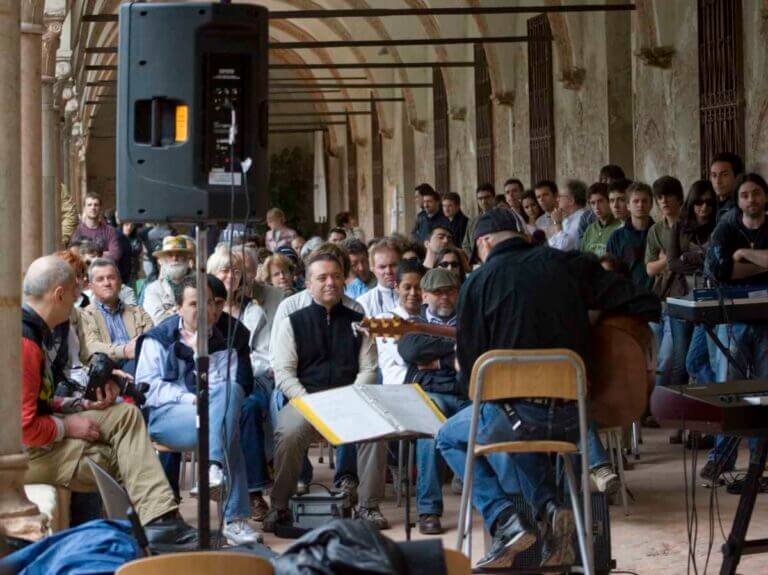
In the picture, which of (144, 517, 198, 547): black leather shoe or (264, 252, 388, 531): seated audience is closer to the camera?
(144, 517, 198, 547): black leather shoe

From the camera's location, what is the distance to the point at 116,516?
4.57 metres

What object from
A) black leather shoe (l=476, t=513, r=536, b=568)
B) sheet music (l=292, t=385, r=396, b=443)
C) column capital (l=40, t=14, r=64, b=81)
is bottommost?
black leather shoe (l=476, t=513, r=536, b=568)

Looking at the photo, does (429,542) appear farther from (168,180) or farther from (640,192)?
(640,192)

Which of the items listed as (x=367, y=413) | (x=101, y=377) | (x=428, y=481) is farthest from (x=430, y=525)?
(x=101, y=377)

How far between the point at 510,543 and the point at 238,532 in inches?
70.8

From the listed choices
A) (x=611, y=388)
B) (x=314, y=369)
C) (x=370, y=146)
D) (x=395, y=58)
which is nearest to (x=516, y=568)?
(x=611, y=388)

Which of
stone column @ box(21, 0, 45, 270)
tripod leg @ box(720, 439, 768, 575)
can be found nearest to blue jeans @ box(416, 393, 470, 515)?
tripod leg @ box(720, 439, 768, 575)

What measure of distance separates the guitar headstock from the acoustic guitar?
0.74m

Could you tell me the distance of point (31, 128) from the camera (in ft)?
31.5

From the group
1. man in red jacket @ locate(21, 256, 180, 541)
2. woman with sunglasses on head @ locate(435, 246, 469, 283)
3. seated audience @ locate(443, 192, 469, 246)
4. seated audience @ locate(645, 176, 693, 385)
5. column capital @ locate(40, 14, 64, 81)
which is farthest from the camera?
seated audience @ locate(443, 192, 469, 246)

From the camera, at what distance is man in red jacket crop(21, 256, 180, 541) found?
20.7 feet

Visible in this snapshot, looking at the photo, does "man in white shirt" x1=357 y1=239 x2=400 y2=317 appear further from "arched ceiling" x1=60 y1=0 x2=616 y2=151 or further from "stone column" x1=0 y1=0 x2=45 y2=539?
"arched ceiling" x1=60 y1=0 x2=616 y2=151

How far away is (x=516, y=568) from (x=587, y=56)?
12.6m

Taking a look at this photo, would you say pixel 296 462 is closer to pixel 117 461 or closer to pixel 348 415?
pixel 117 461
